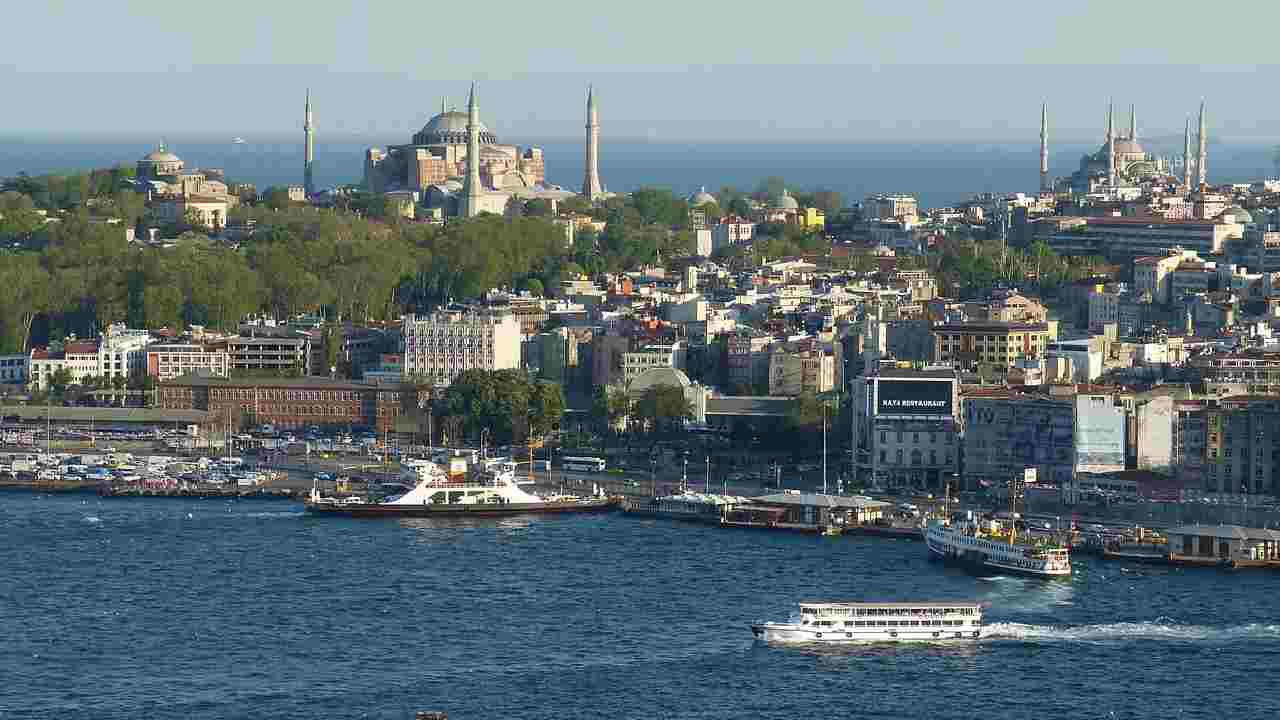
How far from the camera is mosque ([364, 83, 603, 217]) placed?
76.7 metres

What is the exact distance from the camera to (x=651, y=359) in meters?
48.7

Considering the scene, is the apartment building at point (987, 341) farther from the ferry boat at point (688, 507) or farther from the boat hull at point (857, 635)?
the boat hull at point (857, 635)

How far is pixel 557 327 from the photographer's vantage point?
171ft

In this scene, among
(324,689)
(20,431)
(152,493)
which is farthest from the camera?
(20,431)

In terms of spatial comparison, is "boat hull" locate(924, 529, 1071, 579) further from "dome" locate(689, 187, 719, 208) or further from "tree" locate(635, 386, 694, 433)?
"dome" locate(689, 187, 719, 208)

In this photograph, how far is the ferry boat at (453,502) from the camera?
127ft

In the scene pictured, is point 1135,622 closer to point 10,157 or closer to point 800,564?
point 800,564

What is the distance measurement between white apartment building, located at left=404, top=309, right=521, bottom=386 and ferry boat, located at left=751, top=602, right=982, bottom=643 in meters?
18.8

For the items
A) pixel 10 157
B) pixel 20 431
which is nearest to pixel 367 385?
pixel 20 431

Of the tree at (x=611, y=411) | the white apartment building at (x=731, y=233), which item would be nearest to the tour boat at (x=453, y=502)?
the tree at (x=611, y=411)

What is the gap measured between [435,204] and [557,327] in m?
25.2

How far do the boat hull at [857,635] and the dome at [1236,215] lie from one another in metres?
36.1

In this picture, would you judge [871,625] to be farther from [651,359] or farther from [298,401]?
[651,359]

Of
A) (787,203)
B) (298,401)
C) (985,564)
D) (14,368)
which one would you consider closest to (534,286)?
(14,368)
